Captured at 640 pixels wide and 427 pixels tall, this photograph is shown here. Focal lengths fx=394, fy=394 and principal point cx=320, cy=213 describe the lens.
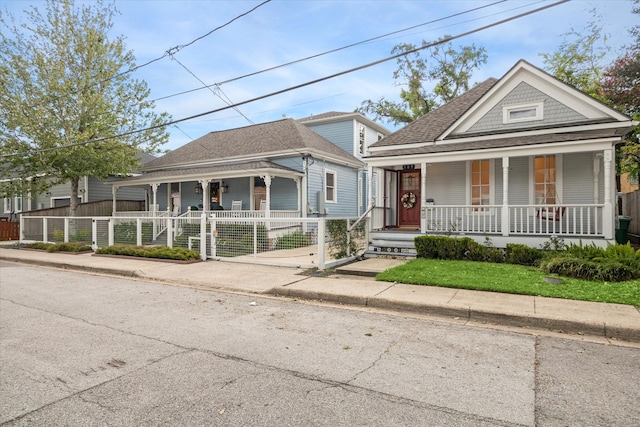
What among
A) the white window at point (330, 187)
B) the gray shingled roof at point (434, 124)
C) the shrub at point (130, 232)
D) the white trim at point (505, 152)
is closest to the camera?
the white trim at point (505, 152)

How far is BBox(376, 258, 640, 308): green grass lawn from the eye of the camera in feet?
22.6

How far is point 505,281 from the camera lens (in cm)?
789

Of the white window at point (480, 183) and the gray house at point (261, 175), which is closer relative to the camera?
the white window at point (480, 183)

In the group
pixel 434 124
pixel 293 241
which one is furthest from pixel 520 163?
pixel 293 241

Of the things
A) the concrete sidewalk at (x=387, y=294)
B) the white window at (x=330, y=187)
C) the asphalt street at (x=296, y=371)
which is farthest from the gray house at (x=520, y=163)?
the asphalt street at (x=296, y=371)

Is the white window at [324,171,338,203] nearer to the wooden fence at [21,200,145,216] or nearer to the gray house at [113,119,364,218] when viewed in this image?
the gray house at [113,119,364,218]

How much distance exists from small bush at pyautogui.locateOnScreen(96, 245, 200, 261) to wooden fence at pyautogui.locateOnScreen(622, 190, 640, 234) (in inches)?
687

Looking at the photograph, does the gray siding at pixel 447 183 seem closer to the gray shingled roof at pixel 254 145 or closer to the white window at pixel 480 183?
the white window at pixel 480 183

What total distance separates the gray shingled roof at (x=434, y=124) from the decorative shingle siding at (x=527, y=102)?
789 mm

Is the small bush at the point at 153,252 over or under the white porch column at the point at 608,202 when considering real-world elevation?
under

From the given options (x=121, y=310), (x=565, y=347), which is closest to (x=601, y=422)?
(x=565, y=347)

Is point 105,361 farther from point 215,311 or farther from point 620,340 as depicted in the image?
point 620,340

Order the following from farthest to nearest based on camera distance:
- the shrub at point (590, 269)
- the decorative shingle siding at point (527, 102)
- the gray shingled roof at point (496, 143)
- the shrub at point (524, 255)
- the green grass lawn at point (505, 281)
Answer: the decorative shingle siding at point (527, 102) < the gray shingled roof at point (496, 143) < the shrub at point (524, 255) < the shrub at point (590, 269) < the green grass lawn at point (505, 281)

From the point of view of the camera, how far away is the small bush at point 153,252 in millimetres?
12156
